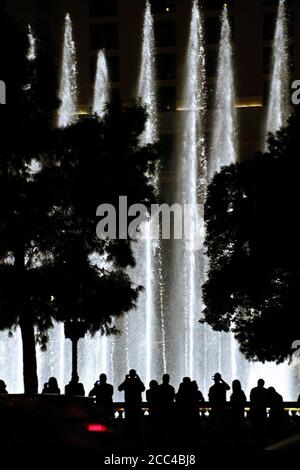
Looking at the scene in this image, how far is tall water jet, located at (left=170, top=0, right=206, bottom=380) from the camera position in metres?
43.5

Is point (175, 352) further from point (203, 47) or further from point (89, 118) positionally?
point (89, 118)

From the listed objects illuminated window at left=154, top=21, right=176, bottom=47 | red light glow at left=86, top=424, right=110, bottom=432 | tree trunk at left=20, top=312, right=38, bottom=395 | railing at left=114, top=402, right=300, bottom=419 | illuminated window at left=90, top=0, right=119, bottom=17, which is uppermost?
illuminated window at left=90, top=0, right=119, bottom=17

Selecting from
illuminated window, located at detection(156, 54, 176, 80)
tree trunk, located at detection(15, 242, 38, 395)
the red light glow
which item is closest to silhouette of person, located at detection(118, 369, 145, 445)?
tree trunk, located at detection(15, 242, 38, 395)

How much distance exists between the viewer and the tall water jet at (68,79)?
44.5 m

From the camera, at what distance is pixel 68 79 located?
51875 mm

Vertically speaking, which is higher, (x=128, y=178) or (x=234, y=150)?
(x=234, y=150)

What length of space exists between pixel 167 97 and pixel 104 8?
627 cm

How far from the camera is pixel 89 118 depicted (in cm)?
2355

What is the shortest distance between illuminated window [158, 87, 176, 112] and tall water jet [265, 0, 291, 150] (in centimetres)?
545

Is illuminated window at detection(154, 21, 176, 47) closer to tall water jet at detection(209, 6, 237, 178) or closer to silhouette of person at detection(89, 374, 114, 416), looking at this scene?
tall water jet at detection(209, 6, 237, 178)

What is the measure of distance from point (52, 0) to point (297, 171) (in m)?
36.6

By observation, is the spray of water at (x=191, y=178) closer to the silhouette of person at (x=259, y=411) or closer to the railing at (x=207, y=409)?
the railing at (x=207, y=409)

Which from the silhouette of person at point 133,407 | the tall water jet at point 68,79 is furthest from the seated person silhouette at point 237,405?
the tall water jet at point 68,79
